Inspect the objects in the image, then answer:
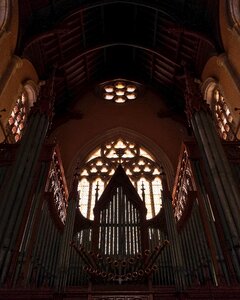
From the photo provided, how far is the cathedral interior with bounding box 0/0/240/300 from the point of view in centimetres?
856

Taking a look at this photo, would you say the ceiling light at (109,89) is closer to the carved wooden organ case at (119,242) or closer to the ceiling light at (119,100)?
the ceiling light at (119,100)

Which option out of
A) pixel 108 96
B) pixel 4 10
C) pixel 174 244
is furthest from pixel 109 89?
pixel 174 244

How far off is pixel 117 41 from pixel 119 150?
17.0 feet

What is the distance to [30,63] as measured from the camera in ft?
50.6

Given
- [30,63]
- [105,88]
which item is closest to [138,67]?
[105,88]

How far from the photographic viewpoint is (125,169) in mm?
16625

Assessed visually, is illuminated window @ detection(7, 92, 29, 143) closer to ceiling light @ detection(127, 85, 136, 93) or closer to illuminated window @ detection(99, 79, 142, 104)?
illuminated window @ detection(99, 79, 142, 104)

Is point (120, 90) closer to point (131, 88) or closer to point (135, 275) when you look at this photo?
point (131, 88)

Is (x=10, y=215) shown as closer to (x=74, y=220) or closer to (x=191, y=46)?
(x=74, y=220)

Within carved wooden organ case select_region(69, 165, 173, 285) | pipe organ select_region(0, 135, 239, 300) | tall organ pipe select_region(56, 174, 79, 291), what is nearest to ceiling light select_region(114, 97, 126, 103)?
pipe organ select_region(0, 135, 239, 300)

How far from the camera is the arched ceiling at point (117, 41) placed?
14.7m

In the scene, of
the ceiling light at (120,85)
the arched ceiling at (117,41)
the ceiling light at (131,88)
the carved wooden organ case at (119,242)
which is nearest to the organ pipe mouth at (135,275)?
the carved wooden organ case at (119,242)

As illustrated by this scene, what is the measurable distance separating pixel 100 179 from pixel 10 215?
6.97 meters

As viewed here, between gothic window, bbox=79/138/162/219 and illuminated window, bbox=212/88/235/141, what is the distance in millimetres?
3221
